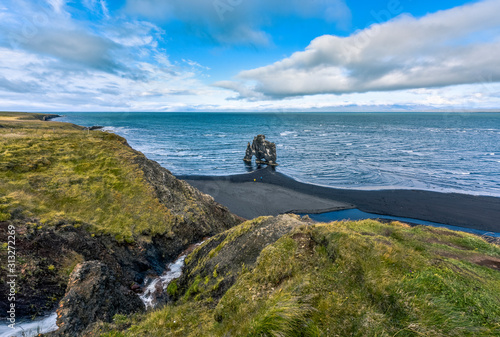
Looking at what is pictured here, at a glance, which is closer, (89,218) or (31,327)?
(31,327)

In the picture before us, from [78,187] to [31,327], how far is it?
37.1ft

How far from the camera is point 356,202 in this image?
44781mm

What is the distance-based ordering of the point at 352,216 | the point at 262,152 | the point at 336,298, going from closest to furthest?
1. the point at 336,298
2. the point at 352,216
3. the point at 262,152

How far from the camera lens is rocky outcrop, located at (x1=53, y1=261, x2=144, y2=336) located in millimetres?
9281

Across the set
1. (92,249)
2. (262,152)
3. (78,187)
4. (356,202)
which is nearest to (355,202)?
(356,202)

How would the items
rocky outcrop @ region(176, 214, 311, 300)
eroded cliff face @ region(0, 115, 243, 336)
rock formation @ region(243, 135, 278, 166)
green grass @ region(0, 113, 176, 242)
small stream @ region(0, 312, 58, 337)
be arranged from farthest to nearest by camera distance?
rock formation @ region(243, 135, 278, 166), green grass @ region(0, 113, 176, 242), eroded cliff face @ region(0, 115, 243, 336), rocky outcrop @ region(176, 214, 311, 300), small stream @ region(0, 312, 58, 337)

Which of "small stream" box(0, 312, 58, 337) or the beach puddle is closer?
"small stream" box(0, 312, 58, 337)

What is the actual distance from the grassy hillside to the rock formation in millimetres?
64527

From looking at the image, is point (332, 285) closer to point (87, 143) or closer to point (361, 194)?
point (87, 143)

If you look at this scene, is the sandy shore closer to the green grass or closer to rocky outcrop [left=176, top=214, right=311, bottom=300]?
the green grass

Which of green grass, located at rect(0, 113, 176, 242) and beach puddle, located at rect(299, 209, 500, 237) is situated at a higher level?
green grass, located at rect(0, 113, 176, 242)

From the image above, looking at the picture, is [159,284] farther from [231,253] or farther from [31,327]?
[231,253]

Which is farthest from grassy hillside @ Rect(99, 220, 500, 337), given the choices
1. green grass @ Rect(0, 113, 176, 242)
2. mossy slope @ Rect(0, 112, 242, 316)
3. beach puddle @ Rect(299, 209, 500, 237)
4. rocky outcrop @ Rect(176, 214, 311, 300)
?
beach puddle @ Rect(299, 209, 500, 237)

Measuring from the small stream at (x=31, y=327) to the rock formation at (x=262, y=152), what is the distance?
66.3 meters
